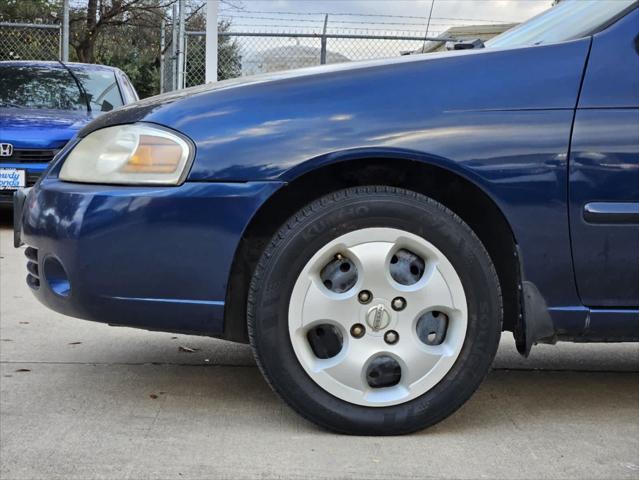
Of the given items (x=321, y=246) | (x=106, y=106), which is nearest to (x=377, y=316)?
(x=321, y=246)

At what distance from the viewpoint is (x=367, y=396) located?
2916 millimetres

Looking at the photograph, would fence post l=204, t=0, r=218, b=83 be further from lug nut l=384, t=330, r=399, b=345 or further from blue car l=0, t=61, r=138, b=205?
lug nut l=384, t=330, r=399, b=345

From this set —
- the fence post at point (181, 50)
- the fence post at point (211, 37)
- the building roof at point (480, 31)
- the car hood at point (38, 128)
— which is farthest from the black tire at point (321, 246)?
the fence post at point (181, 50)

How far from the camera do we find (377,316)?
9.45ft

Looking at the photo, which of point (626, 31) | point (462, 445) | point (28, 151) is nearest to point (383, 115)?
point (626, 31)

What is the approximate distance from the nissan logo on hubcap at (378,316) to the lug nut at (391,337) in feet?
0.11

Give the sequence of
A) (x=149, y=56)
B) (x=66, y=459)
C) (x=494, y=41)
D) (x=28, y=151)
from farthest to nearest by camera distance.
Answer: (x=149, y=56), (x=28, y=151), (x=494, y=41), (x=66, y=459)

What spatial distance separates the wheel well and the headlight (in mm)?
324

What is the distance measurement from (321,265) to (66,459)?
0.99 metres

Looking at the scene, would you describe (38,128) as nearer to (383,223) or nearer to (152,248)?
(152,248)

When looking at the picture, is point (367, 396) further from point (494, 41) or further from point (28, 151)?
point (28, 151)

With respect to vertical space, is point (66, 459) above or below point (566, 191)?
below

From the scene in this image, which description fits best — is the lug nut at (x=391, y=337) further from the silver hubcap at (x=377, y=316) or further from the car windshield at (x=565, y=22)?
the car windshield at (x=565, y=22)

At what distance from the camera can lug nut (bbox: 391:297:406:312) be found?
2.88m
